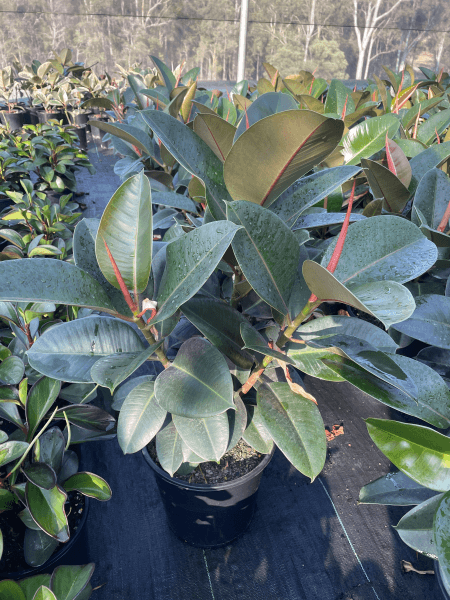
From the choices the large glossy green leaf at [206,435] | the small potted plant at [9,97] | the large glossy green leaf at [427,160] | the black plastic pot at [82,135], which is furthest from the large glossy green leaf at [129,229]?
the small potted plant at [9,97]

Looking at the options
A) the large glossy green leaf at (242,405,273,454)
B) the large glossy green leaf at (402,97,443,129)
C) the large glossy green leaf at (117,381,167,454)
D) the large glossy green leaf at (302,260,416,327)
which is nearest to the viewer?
the large glossy green leaf at (302,260,416,327)

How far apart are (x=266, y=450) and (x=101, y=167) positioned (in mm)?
3842

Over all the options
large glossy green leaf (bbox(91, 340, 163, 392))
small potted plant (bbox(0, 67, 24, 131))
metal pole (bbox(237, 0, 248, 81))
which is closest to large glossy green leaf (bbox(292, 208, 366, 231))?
large glossy green leaf (bbox(91, 340, 163, 392))

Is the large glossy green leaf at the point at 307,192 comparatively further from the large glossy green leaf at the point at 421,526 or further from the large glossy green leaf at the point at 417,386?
the large glossy green leaf at the point at 421,526

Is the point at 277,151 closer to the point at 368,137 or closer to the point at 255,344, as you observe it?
the point at 255,344

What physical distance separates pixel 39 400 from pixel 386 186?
36.4 inches

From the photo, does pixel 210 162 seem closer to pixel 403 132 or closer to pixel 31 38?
pixel 403 132

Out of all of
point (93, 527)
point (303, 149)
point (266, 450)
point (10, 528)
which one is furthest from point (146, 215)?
point (93, 527)

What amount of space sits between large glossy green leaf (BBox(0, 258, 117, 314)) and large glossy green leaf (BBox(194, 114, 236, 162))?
0.32m

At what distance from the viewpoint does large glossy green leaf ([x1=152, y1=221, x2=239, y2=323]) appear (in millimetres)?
472

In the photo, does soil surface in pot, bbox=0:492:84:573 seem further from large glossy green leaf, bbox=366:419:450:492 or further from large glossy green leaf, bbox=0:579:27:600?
large glossy green leaf, bbox=366:419:450:492

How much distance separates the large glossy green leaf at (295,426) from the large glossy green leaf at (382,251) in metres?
0.28

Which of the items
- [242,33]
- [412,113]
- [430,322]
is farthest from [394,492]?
[242,33]

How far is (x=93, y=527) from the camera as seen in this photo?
116cm
